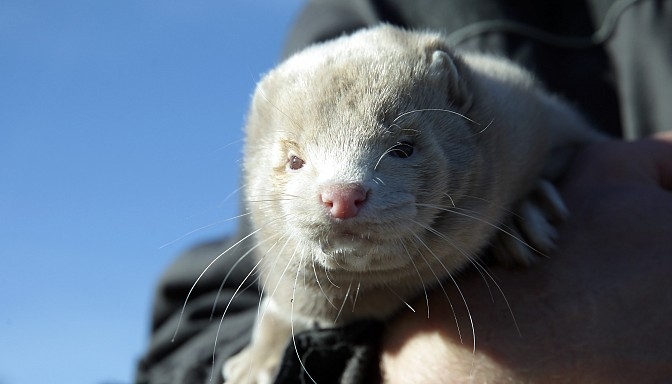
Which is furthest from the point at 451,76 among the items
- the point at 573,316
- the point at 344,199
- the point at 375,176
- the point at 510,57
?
the point at 510,57

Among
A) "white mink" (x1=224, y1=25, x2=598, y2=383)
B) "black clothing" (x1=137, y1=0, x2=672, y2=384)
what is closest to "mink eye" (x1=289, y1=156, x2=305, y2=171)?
"white mink" (x1=224, y1=25, x2=598, y2=383)

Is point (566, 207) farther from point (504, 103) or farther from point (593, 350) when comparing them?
point (593, 350)

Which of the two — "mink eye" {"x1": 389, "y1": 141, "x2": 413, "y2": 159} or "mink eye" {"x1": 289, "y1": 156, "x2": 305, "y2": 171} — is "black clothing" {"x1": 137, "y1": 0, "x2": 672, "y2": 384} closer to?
"mink eye" {"x1": 289, "y1": 156, "x2": 305, "y2": 171}

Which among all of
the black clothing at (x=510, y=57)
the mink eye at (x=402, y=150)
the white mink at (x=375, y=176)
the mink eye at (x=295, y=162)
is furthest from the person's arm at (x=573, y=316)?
the black clothing at (x=510, y=57)

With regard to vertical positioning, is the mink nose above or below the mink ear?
below

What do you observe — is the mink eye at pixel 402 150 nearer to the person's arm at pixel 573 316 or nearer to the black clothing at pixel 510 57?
the person's arm at pixel 573 316

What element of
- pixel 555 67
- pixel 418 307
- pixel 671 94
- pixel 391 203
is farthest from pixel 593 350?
pixel 555 67
